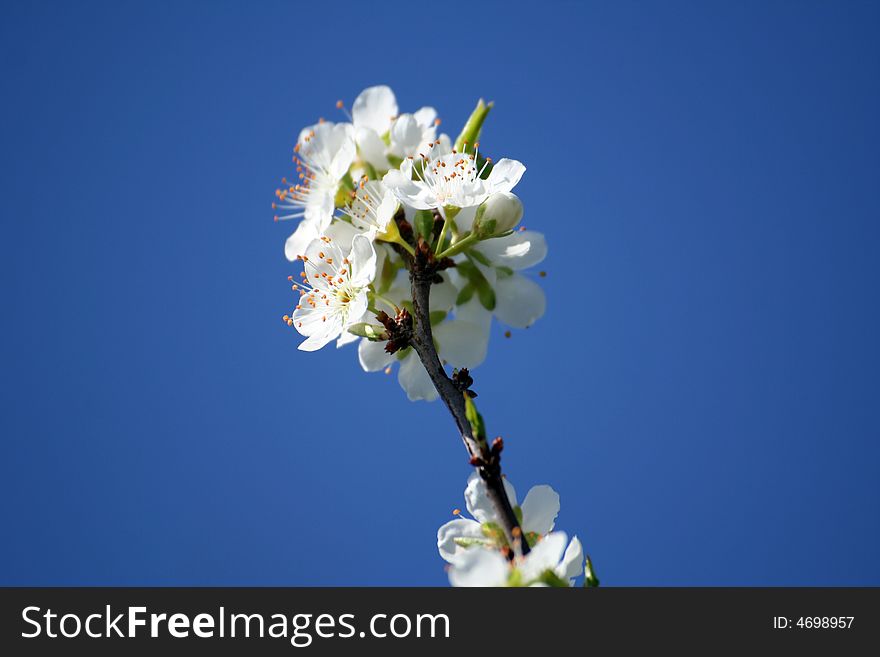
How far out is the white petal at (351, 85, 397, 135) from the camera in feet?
9.03

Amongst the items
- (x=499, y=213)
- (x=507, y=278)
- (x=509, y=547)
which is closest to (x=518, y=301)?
(x=507, y=278)

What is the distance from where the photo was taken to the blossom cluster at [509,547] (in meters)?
1.57

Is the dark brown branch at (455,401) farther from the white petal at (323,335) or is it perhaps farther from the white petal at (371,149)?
the white petal at (371,149)

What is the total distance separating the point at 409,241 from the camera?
227 cm

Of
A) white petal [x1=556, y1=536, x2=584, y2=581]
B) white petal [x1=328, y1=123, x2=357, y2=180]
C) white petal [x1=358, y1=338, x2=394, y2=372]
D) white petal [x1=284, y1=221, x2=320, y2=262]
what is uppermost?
white petal [x1=328, y1=123, x2=357, y2=180]

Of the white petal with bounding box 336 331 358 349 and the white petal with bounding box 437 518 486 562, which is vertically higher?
the white petal with bounding box 336 331 358 349

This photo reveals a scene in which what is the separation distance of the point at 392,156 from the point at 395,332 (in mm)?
767

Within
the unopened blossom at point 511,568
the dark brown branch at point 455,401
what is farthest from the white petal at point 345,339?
the unopened blossom at point 511,568

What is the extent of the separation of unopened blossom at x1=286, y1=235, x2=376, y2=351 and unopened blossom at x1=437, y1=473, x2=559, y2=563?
0.64 metres

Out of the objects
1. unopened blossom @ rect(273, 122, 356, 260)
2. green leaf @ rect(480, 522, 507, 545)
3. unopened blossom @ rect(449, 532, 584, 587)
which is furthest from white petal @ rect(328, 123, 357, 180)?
unopened blossom @ rect(449, 532, 584, 587)

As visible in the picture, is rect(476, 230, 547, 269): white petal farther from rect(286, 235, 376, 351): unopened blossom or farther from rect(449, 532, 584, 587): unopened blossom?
rect(449, 532, 584, 587): unopened blossom

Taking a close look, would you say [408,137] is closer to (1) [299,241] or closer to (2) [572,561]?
(1) [299,241]

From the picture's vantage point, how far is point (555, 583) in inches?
64.6
